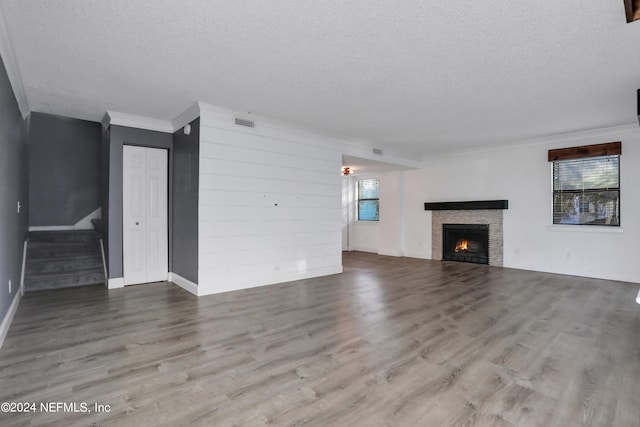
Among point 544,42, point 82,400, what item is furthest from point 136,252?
point 544,42

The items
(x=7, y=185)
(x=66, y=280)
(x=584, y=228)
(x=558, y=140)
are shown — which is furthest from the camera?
(x=558, y=140)

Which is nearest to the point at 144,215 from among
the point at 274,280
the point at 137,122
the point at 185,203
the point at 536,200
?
the point at 185,203

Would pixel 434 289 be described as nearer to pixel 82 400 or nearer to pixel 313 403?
pixel 313 403

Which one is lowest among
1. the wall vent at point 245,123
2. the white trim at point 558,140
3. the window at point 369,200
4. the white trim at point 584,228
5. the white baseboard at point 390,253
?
the white baseboard at point 390,253

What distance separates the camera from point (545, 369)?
2.44m

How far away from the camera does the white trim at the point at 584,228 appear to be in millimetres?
5628

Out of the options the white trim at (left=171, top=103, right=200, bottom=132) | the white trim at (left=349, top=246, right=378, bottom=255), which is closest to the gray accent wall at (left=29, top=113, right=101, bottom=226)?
the white trim at (left=171, top=103, right=200, bottom=132)

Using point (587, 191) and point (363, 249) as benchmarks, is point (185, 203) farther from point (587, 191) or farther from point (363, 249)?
point (587, 191)

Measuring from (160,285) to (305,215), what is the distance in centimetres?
265

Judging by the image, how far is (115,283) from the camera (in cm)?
491

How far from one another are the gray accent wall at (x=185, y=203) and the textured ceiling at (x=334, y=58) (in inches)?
20.2

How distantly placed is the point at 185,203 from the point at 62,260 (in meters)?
2.46

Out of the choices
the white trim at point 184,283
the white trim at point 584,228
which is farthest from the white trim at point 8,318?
the white trim at point 584,228

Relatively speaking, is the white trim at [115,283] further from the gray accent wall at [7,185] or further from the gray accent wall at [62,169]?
the gray accent wall at [62,169]
